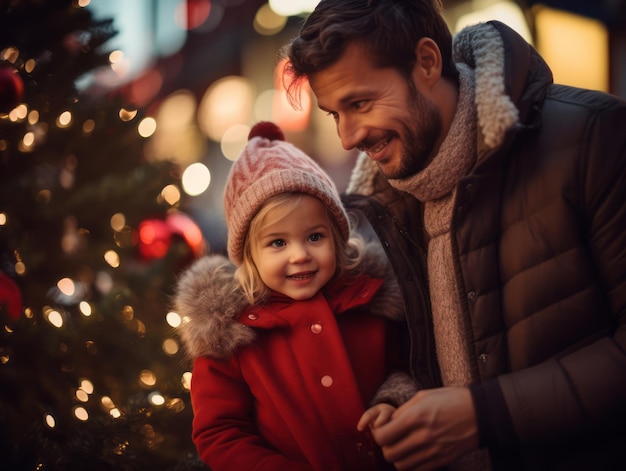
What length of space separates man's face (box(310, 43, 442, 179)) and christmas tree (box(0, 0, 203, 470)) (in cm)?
123

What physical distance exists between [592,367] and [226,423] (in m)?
1.12

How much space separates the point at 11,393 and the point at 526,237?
2298mm

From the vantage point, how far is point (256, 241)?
6.92 feet

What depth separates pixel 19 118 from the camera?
274 centimetres

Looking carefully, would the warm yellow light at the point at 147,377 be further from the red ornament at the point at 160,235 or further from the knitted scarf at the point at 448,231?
the knitted scarf at the point at 448,231

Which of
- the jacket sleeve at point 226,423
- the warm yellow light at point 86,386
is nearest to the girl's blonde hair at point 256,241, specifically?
the jacket sleeve at point 226,423

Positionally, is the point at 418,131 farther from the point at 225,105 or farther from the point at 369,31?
the point at 225,105

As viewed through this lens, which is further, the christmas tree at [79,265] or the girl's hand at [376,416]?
the christmas tree at [79,265]

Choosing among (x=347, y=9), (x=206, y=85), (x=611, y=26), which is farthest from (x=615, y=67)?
(x=206, y=85)

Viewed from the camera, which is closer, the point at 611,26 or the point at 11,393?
the point at 11,393

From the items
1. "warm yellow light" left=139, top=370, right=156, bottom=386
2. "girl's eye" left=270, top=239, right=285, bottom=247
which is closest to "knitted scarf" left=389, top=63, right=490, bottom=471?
"girl's eye" left=270, top=239, right=285, bottom=247

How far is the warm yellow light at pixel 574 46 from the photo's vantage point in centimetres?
707

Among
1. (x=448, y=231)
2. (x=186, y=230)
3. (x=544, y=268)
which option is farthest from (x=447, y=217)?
(x=186, y=230)

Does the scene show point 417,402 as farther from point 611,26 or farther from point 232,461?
point 611,26
